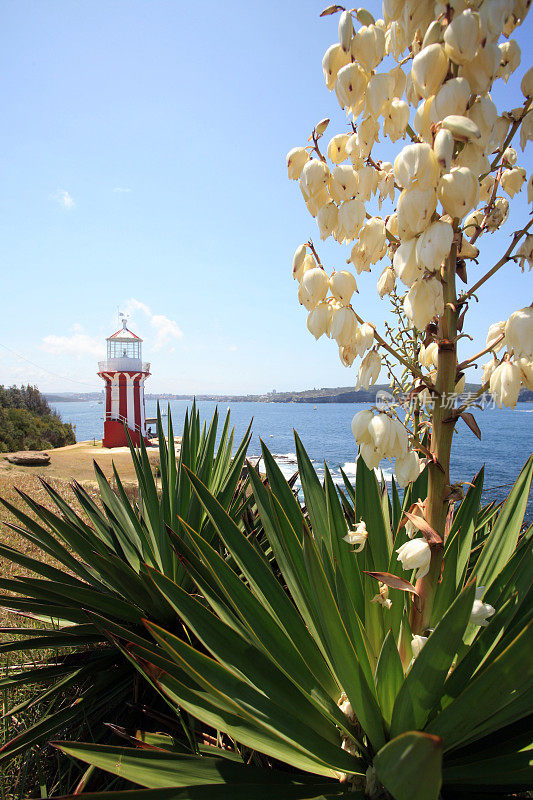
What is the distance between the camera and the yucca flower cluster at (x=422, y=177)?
839 mm

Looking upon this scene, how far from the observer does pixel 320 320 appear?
1067mm

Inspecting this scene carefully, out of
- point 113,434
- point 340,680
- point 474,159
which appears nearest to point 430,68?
point 474,159

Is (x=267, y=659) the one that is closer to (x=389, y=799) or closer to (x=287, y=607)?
(x=287, y=607)

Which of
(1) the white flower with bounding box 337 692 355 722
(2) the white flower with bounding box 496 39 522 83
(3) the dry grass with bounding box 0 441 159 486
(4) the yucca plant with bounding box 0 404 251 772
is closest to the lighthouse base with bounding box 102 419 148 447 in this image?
(3) the dry grass with bounding box 0 441 159 486

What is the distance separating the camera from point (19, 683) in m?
1.45

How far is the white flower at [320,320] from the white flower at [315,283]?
1.1 inches

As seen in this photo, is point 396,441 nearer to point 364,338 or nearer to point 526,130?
point 364,338

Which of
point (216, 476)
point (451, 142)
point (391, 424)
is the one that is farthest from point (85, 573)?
point (451, 142)

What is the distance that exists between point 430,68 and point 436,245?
0.32m

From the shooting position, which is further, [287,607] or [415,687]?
[287,607]

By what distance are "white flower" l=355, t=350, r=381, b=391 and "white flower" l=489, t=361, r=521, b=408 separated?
0.25 metres

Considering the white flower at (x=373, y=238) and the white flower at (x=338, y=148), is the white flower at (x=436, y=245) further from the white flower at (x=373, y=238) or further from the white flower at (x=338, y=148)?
the white flower at (x=338, y=148)

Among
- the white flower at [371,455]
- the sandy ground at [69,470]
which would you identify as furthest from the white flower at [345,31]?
the sandy ground at [69,470]

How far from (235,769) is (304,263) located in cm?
113
